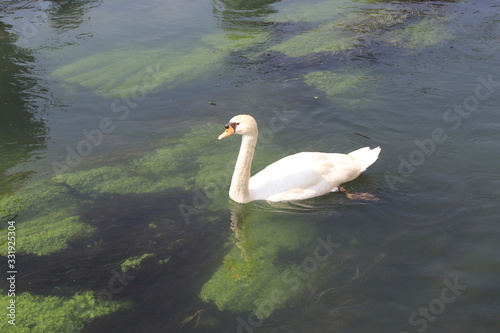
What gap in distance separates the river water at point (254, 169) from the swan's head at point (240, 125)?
831 mm

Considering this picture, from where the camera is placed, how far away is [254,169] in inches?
249

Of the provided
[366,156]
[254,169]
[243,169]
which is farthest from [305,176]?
[254,169]

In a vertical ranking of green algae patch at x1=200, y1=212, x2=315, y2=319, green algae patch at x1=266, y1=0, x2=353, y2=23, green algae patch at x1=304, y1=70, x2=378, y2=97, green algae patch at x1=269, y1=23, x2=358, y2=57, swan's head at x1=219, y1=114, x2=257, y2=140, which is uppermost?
swan's head at x1=219, y1=114, x2=257, y2=140

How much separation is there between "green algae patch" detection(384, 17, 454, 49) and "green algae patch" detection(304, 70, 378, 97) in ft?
5.02

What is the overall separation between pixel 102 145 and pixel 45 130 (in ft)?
3.10

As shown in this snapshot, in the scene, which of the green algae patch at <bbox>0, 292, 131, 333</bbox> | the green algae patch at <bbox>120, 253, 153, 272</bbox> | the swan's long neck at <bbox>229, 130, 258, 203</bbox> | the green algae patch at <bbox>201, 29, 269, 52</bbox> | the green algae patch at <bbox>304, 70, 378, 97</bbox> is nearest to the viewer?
the green algae patch at <bbox>0, 292, 131, 333</bbox>

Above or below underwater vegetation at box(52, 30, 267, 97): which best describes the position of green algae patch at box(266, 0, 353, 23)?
above

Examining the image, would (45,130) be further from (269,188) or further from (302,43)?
(302,43)

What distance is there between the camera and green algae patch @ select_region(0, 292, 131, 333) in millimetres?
3992

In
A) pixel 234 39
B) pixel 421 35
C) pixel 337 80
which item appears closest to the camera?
pixel 337 80

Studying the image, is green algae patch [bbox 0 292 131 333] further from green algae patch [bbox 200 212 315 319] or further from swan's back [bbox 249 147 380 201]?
swan's back [bbox 249 147 380 201]

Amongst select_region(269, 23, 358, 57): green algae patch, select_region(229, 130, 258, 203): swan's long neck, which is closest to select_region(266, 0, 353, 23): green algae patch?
select_region(269, 23, 358, 57): green algae patch

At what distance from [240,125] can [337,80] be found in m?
3.55

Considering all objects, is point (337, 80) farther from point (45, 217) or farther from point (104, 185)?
point (45, 217)
